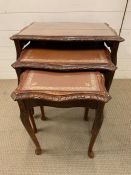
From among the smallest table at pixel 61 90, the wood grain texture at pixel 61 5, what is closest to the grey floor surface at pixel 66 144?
the smallest table at pixel 61 90

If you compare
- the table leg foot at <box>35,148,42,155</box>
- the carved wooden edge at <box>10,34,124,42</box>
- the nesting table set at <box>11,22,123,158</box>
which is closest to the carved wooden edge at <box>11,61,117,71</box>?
the nesting table set at <box>11,22,123,158</box>

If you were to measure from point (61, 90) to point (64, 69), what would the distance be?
17cm

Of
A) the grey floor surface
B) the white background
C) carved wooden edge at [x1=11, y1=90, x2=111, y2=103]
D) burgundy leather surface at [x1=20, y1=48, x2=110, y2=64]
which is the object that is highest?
the white background

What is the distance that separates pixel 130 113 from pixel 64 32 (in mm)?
802

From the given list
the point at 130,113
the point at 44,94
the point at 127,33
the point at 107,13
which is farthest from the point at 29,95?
the point at 127,33

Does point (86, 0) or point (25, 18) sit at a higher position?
point (86, 0)

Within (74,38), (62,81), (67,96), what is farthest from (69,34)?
(67,96)

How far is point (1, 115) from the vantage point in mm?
1544

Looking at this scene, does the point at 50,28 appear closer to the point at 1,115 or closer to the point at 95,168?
the point at 1,115

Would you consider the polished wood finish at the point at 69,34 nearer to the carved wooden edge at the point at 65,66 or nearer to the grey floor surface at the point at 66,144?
the carved wooden edge at the point at 65,66

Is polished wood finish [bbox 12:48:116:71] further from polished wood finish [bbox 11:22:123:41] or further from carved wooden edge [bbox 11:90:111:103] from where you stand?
carved wooden edge [bbox 11:90:111:103]

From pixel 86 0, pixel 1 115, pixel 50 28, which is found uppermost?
pixel 86 0

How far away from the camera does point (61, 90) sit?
0.87 meters

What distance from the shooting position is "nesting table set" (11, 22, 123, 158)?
0.87 meters
